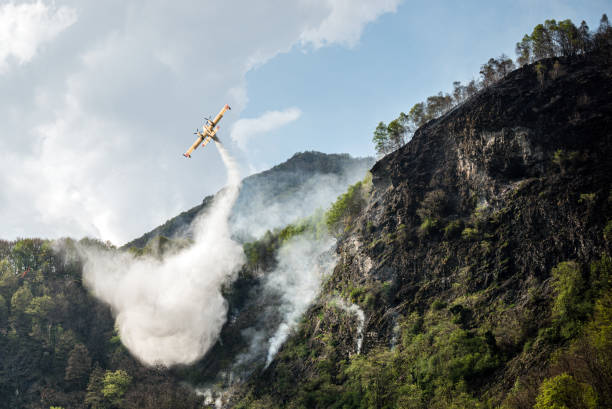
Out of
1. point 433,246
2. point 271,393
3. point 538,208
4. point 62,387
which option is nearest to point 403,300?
point 433,246

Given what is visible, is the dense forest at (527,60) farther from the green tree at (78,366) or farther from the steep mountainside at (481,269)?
the green tree at (78,366)

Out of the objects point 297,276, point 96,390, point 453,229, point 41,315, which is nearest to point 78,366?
point 96,390

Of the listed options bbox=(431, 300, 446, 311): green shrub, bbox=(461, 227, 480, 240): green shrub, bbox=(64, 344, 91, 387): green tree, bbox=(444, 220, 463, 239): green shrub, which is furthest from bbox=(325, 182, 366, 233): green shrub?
bbox=(64, 344, 91, 387): green tree

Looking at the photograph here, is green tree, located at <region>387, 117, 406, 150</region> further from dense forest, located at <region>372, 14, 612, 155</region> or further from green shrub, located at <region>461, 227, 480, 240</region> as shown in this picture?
green shrub, located at <region>461, 227, 480, 240</region>

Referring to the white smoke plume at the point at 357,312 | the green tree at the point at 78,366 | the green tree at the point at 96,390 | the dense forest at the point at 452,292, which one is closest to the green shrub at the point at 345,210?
the dense forest at the point at 452,292

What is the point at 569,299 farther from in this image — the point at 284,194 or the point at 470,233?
the point at 284,194

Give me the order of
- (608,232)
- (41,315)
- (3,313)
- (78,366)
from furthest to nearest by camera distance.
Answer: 1. (41,315)
2. (3,313)
3. (78,366)
4. (608,232)

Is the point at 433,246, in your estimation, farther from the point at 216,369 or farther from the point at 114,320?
the point at 114,320
